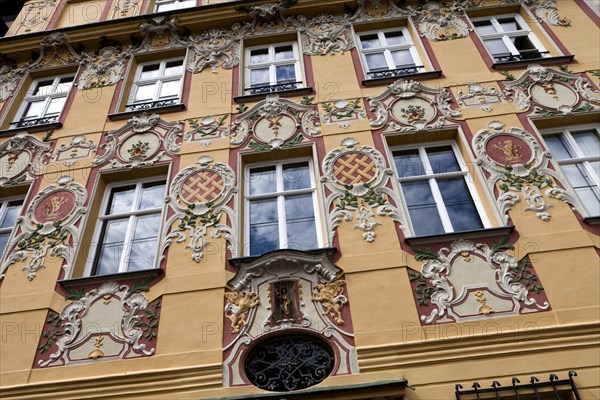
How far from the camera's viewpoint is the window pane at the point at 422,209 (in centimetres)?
→ 698

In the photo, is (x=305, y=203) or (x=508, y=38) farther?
(x=508, y=38)

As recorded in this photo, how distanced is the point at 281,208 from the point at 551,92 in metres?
5.09

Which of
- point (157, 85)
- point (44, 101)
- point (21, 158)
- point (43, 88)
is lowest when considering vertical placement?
point (21, 158)

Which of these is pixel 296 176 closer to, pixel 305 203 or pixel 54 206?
pixel 305 203

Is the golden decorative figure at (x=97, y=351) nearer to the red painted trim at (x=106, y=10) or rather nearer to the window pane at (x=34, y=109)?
the window pane at (x=34, y=109)

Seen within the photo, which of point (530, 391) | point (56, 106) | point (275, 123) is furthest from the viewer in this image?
point (56, 106)

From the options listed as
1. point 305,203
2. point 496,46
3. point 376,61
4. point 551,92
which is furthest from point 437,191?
point 496,46

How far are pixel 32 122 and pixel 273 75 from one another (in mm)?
4897

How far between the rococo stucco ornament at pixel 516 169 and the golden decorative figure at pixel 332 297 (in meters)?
2.49

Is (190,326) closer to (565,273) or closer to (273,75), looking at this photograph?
(565,273)

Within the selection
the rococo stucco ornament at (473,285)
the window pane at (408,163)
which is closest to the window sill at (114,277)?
the rococo stucco ornament at (473,285)

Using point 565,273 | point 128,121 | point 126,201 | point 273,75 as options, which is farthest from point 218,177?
point 565,273

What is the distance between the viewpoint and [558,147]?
7934mm

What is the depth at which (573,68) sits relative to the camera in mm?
8914
